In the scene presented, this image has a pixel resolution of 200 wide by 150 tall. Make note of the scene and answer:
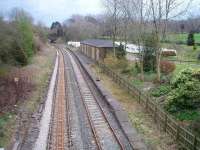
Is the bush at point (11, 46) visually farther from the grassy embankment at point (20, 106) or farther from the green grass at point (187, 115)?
the green grass at point (187, 115)

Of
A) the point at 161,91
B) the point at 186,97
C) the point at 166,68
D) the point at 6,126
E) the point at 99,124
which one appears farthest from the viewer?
the point at 166,68

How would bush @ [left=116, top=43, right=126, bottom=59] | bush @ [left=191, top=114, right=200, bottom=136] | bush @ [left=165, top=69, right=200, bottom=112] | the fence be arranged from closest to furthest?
1. the fence
2. bush @ [left=191, top=114, right=200, bottom=136]
3. bush @ [left=165, top=69, right=200, bottom=112]
4. bush @ [left=116, top=43, right=126, bottom=59]

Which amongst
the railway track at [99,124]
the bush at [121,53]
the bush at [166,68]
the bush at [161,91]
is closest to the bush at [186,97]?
the bush at [161,91]

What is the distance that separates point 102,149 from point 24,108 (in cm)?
983

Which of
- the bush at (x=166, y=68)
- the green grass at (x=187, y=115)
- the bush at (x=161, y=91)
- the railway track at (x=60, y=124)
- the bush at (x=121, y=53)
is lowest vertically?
the railway track at (x=60, y=124)

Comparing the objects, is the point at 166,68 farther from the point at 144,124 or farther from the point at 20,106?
the point at 20,106

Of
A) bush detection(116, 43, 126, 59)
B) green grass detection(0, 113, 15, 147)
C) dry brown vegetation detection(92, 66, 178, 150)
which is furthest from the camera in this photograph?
bush detection(116, 43, 126, 59)

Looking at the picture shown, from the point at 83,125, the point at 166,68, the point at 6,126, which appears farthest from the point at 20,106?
the point at 166,68

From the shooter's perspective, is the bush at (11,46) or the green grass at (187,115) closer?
the green grass at (187,115)

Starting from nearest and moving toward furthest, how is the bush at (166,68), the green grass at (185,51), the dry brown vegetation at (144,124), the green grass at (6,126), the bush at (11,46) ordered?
the dry brown vegetation at (144,124), the green grass at (6,126), the bush at (166,68), the bush at (11,46), the green grass at (185,51)

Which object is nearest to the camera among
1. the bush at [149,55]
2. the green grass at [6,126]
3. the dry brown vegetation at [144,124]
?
the dry brown vegetation at [144,124]

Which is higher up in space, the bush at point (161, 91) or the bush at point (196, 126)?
the bush at point (161, 91)

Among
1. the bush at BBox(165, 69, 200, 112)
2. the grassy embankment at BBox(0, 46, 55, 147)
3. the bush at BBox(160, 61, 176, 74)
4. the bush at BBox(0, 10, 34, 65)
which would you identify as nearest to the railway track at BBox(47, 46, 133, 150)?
the grassy embankment at BBox(0, 46, 55, 147)

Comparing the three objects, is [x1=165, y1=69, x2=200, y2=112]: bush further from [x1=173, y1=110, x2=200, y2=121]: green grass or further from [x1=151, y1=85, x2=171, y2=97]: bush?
[x1=151, y1=85, x2=171, y2=97]: bush
